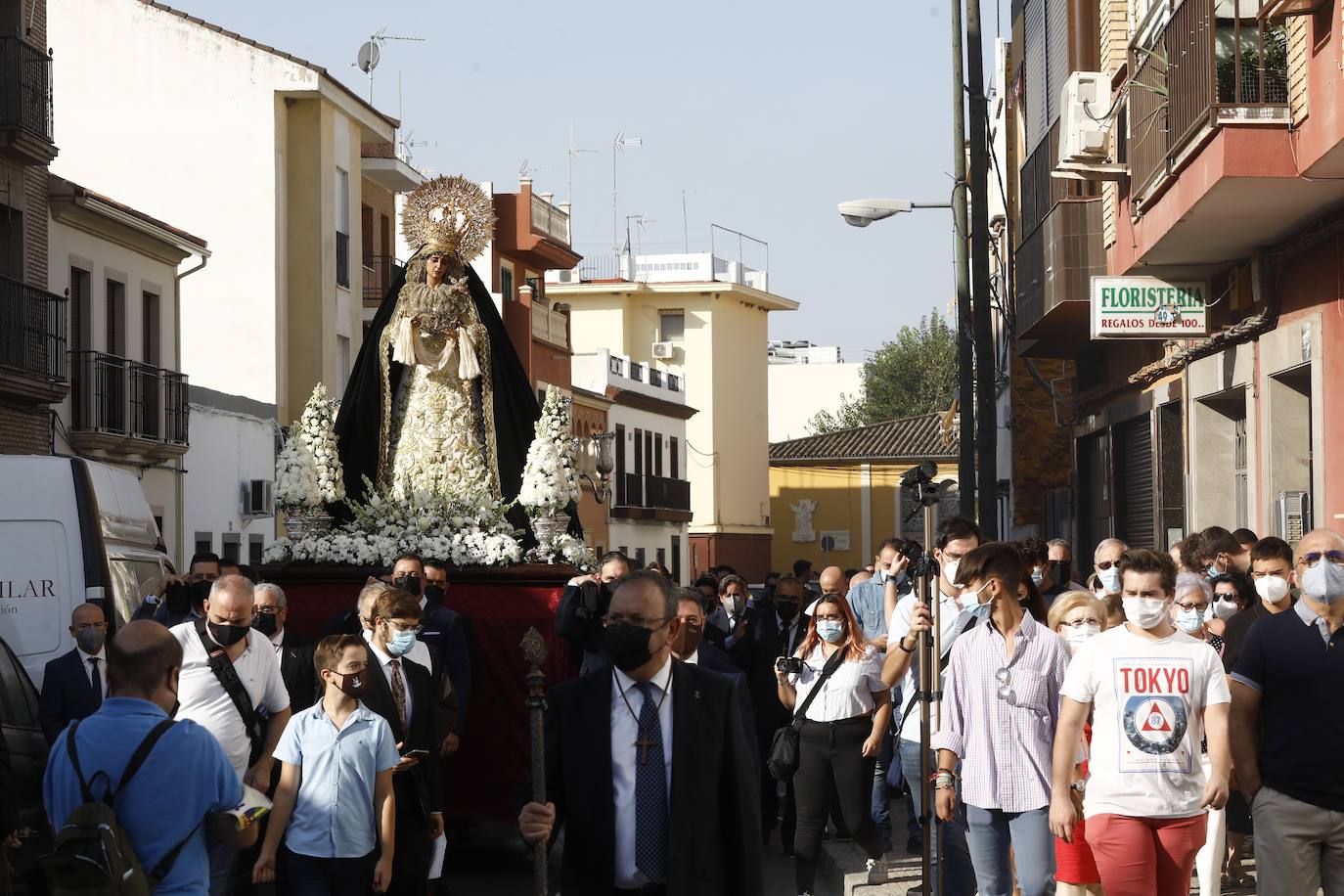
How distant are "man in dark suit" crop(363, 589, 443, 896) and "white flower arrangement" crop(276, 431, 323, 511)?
3.80 meters

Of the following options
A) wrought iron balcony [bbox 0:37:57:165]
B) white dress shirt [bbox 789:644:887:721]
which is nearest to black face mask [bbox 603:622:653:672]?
white dress shirt [bbox 789:644:887:721]

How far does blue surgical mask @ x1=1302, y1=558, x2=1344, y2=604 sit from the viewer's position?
7.70 meters

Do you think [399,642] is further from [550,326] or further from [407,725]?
[550,326]

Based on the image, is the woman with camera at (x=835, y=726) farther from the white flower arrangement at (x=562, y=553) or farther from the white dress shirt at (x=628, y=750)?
the white dress shirt at (x=628, y=750)

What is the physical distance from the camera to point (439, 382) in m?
14.2

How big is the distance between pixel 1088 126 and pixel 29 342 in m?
14.5

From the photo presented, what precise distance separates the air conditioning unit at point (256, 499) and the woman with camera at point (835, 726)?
24267mm

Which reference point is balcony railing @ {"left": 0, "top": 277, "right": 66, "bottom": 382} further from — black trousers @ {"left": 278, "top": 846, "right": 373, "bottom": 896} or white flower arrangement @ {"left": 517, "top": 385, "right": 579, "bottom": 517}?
black trousers @ {"left": 278, "top": 846, "right": 373, "bottom": 896}

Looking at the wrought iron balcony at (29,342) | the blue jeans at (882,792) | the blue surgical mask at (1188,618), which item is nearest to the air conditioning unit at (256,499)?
the wrought iron balcony at (29,342)

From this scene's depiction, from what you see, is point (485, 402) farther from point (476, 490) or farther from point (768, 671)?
point (768, 671)

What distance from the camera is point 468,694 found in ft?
39.1

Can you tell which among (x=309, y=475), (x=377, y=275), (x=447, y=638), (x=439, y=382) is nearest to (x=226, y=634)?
(x=447, y=638)

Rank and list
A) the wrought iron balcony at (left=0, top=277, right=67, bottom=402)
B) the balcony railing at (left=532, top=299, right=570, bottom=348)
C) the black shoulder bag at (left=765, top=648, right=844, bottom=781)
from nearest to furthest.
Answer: the black shoulder bag at (left=765, top=648, right=844, bottom=781) < the wrought iron balcony at (left=0, top=277, right=67, bottom=402) < the balcony railing at (left=532, top=299, right=570, bottom=348)

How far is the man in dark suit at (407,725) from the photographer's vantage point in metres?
8.98
